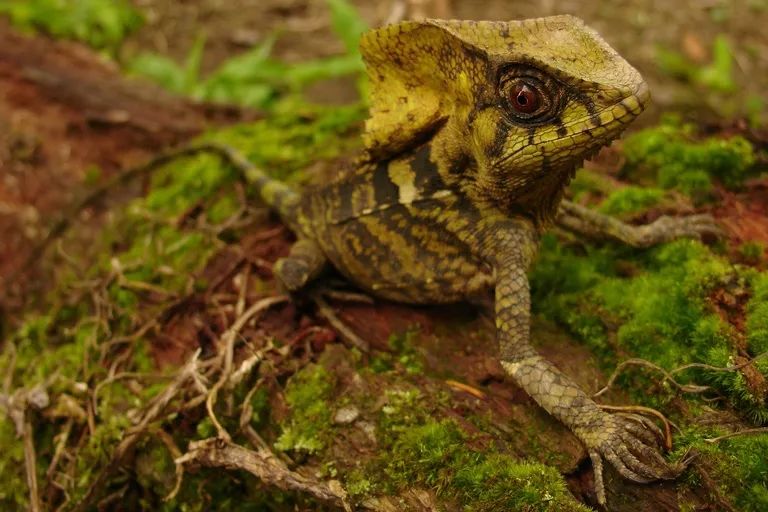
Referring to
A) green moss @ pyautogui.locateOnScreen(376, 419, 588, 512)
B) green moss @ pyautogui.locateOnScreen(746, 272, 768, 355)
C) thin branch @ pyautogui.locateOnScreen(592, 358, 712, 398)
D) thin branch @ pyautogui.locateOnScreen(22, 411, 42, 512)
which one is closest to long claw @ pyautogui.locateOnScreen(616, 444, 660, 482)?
green moss @ pyautogui.locateOnScreen(376, 419, 588, 512)

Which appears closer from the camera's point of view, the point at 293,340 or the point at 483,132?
the point at 483,132

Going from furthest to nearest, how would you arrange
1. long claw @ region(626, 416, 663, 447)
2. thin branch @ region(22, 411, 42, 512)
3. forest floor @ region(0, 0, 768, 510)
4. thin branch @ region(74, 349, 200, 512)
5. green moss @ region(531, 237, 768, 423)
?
thin branch @ region(22, 411, 42, 512) < thin branch @ region(74, 349, 200, 512) < green moss @ region(531, 237, 768, 423) < forest floor @ region(0, 0, 768, 510) < long claw @ region(626, 416, 663, 447)

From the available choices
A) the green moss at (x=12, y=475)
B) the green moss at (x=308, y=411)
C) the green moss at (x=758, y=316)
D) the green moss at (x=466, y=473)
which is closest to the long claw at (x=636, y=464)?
the green moss at (x=466, y=473)

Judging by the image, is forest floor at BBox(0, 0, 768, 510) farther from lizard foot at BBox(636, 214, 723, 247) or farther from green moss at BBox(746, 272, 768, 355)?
lizard foot at BBox(636, 214, 723, 247)

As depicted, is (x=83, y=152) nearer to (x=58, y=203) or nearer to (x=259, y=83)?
→ (x=58, y=203)

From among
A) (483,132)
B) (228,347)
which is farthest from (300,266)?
(483,132)

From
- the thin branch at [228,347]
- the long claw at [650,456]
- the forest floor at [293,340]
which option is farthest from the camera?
the thin branch at [228,347]

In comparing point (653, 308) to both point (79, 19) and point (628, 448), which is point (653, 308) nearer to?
point (628, 448)

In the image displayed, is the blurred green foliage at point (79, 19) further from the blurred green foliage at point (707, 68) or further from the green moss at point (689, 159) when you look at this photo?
the blurred green foliage at point (707, 68)
